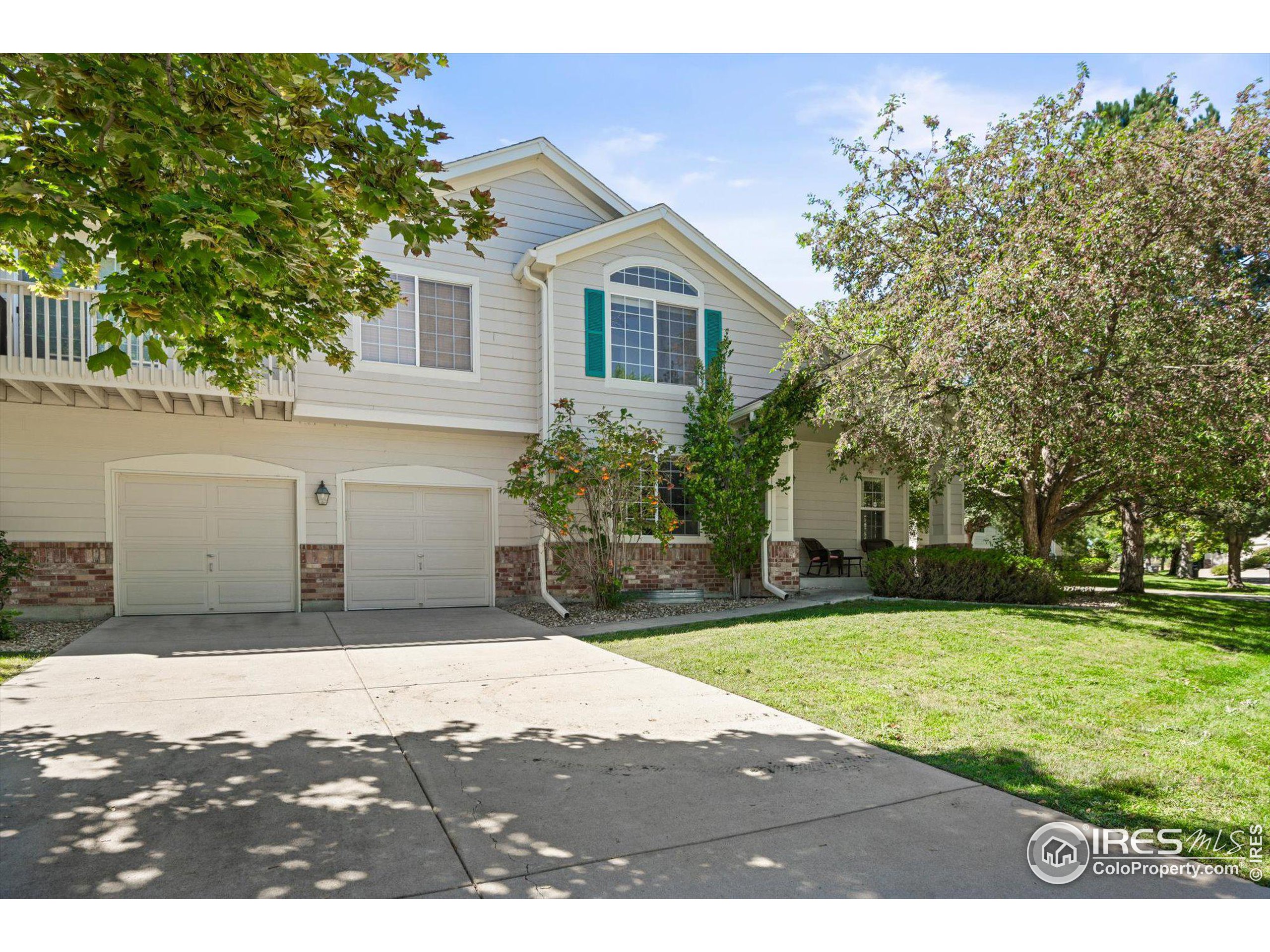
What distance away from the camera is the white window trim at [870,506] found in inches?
648

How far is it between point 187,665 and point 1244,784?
826cm

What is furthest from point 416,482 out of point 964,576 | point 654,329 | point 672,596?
point 964,576

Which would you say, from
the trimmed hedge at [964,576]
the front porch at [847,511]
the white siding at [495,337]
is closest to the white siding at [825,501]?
the front porch at [847,511]

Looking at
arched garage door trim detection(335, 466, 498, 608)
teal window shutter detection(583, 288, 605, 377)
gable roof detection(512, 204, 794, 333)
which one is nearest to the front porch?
gable roof detection(512, 204, 794, 333)

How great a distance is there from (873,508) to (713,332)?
6001mm

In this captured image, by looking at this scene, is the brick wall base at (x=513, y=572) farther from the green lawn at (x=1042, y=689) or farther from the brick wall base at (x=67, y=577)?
the brick wall base at (x=67, y=577)

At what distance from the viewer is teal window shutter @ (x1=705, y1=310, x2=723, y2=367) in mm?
13734

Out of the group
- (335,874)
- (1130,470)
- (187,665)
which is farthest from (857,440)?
(335,874)

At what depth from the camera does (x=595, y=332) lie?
1279 centimetres

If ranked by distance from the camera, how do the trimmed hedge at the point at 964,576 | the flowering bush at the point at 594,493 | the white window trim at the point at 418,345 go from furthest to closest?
the white window trim at the point at 418,345
the trimmed hedge at the point at 964,576
the flowering bush at the point at 594,493

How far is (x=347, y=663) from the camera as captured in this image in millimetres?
7457

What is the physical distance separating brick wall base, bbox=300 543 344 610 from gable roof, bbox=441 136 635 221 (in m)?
6.25

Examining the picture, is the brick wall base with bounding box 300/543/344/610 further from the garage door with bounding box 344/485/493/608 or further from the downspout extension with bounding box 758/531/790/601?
the downspout extension with bounding box 758/531/790/601

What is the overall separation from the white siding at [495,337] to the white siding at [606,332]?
545mm
